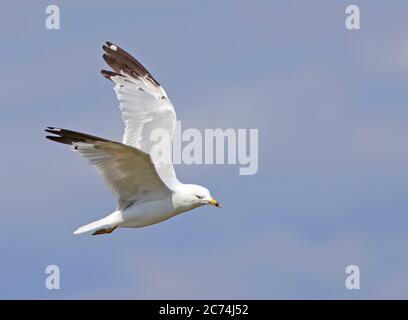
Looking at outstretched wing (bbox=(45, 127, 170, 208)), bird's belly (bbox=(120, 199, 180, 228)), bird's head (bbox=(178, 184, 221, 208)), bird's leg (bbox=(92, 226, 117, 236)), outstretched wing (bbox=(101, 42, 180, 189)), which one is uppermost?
outstretched wing (bbox=(101, 42, 180, 189))

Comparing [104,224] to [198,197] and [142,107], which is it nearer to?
[198,197]

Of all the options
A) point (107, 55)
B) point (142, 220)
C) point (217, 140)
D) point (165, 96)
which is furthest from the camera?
point (107, 55)

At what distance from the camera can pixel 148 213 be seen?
16719 millimetres

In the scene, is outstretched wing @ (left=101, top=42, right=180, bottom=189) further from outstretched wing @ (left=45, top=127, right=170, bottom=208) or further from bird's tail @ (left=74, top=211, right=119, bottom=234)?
bird's tail @ (left=74, top=211, right=119, bottom=234)

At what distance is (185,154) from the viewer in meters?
18.1

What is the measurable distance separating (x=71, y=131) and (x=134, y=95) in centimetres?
430

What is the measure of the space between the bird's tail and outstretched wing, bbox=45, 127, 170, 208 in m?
0.25

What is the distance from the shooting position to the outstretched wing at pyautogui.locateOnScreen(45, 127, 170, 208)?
15.8m

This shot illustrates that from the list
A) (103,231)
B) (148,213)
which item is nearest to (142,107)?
(103,231)

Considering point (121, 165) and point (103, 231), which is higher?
point (121, 165)

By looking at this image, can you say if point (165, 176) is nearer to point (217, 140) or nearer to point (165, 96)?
point (217, 140)

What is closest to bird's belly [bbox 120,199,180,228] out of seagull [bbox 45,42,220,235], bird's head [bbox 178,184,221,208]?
seagull [bbox 45,42,220,235]

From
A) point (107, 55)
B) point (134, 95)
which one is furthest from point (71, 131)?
point (107, 55)

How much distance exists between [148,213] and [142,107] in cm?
313
